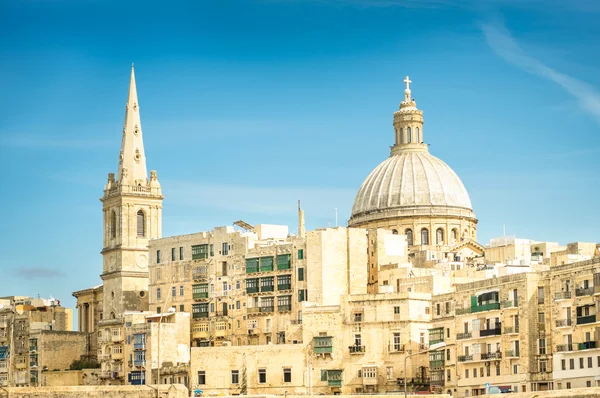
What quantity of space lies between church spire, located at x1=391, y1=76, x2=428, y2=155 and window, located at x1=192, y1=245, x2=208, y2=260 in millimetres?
23369

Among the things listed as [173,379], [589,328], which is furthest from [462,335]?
[173,379]

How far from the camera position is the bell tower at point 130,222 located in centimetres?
11794

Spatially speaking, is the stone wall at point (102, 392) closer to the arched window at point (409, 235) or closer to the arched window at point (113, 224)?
the arched window at point (113, 224)

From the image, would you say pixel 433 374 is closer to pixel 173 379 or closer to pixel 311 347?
pixel 311 347

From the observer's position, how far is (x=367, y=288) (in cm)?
10631

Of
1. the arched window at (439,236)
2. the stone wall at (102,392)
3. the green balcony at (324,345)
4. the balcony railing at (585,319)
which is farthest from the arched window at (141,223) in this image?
the balcony railing at (585,319)

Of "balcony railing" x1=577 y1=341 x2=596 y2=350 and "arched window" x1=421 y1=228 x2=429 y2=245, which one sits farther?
"arched window" x1=421 y1=228 x2=429 y2=245

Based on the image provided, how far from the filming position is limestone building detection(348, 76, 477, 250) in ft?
396

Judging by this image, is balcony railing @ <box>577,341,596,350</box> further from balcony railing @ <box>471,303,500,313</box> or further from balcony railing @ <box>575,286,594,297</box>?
balcony railing @ <box>471,303,500,313</box>

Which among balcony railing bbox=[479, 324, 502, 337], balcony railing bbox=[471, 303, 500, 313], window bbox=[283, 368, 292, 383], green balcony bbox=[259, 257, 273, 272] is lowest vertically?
window bbox=[283, 368, 292, 383]

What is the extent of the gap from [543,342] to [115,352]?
3313cm

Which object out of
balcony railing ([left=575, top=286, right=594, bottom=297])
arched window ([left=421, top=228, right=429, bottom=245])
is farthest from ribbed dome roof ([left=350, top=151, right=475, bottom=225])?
balcony railing ([left=575, top=286, right=594, bottom=297])

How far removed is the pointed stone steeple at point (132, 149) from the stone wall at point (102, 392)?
34.7 meters

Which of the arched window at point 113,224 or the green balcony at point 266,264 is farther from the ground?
the arched window at point 113,224
